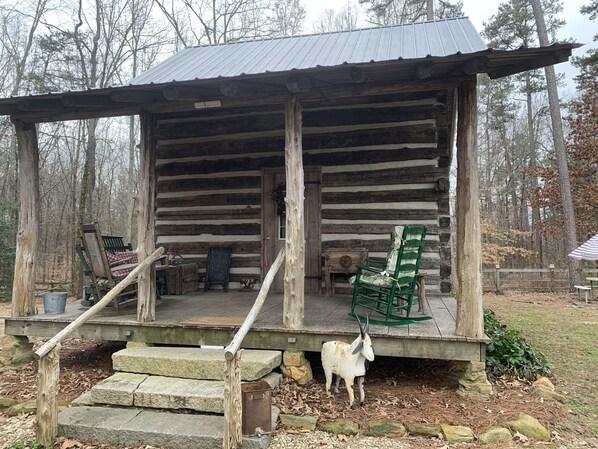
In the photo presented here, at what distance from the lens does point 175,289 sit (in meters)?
6.64

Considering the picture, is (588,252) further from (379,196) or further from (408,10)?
(408,10)

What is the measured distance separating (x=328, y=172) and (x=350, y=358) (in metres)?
3.63

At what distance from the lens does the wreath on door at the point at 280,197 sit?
6.70 metres

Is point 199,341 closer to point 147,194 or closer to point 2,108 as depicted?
point 147,194

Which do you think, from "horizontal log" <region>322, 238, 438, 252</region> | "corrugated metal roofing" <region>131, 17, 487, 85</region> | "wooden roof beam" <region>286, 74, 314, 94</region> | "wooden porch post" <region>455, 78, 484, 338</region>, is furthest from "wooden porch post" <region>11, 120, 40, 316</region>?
"wooden porch post" <region>455, 78, 484, 338</region>

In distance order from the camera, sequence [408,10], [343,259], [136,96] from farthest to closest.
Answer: [408,10] → [343,259] → [136,96]

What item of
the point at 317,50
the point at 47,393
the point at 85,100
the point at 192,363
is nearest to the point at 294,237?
the point at 192,363

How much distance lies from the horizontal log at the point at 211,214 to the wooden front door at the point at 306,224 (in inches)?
9.2

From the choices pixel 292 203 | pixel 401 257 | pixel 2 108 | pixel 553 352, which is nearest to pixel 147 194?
pixel 292 203

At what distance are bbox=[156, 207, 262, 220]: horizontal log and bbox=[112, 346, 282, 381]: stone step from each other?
10.1 feet

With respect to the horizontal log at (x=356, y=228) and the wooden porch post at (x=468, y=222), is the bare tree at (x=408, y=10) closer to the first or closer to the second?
the horizontal log at (x=356, y=228)

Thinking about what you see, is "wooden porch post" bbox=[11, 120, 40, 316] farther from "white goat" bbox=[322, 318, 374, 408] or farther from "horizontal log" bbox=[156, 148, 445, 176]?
"white goat" bbox=[322, 318, 374, 408]

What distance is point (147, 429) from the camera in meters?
3.14

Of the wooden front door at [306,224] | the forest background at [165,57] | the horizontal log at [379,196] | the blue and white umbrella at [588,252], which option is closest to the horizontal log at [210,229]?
the wooden front door at [306,224]
